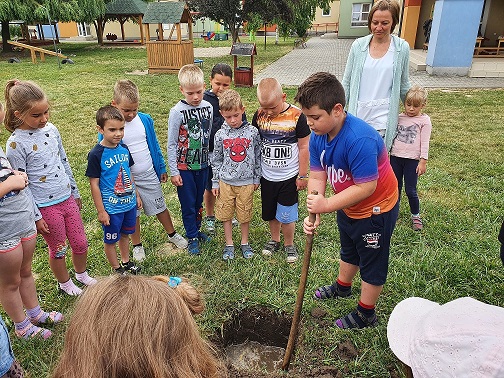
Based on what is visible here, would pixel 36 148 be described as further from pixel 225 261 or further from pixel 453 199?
pixel 453 199

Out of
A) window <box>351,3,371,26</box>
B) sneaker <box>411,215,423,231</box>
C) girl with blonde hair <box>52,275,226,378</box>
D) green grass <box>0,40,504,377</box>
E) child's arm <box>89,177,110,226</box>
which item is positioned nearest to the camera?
girl with blonde hair <box>52,275,226,378</box>

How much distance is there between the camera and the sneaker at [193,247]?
11.6 ft

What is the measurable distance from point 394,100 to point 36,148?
2.77 metres

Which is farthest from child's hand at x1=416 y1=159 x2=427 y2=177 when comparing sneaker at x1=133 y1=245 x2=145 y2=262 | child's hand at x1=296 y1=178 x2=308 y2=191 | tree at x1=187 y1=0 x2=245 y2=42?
tree at x1=187 y1=0 x2=245 y2=42

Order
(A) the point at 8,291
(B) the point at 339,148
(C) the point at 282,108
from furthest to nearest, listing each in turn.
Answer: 1. (C) the point at 282,108
2. (A) the point at 8,291
3. (B) the point at 339,148

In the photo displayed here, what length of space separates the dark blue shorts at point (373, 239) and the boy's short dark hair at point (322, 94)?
2.38 ft

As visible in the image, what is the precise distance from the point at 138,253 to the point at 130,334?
2.54 meters

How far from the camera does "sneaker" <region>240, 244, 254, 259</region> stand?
3.47 meters

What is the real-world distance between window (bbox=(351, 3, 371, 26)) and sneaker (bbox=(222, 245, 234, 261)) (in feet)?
116

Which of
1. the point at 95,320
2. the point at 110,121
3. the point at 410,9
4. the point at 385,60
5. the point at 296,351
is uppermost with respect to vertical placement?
the point at 410,9

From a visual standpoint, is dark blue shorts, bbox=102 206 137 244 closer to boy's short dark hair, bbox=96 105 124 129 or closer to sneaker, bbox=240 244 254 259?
boy's short dark hair, bbox=96 105 124 129

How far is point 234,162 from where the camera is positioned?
127 inches

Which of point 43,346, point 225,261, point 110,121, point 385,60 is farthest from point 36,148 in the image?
point 385,60

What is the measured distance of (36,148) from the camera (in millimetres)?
2516
